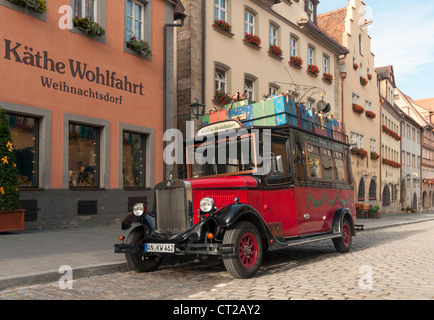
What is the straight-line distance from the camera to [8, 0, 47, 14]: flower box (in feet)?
35.7

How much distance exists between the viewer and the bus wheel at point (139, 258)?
267 inches

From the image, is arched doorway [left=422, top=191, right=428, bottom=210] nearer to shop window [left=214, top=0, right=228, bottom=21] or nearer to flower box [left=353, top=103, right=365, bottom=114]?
flower box [left=353, top=103, right=365, bottom=114]

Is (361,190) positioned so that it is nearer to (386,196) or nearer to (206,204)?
(386,196)

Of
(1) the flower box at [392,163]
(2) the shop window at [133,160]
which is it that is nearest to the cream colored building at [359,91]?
(1) the flower box at [392,163]

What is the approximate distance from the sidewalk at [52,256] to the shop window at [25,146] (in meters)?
1.45

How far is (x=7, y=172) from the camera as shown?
9.84m

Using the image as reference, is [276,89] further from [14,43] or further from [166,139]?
[14,43]

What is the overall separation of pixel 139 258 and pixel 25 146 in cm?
592

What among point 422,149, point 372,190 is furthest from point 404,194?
point 372,190

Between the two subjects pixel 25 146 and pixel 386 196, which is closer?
pixel 25 146

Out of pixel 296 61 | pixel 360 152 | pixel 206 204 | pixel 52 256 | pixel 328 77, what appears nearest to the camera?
pixel 206 204

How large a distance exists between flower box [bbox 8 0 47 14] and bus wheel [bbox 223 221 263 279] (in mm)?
8357

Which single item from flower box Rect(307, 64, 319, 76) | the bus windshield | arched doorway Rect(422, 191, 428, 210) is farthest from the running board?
arched doorway Rect(422, 191, 428, 210)

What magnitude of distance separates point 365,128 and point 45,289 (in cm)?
3028
